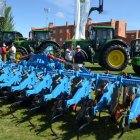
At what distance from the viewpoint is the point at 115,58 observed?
16.3 metres

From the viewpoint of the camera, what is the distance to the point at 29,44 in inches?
810

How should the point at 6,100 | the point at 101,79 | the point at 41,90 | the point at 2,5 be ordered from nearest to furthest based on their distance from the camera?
the point at 101,79 < the point at 41,90 < the point at 6,100 < the point at 2,5

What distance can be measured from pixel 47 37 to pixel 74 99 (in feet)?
48.4

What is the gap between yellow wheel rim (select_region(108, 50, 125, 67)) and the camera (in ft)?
53.2

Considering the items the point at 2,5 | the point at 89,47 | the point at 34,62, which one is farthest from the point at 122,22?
the point at 34,62

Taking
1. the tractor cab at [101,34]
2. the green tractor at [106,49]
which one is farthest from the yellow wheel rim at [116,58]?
the tractor cab at [101,34]

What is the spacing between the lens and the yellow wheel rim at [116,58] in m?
16.2

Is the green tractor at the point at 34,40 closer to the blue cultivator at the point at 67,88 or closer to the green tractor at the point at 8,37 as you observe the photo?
the green tractor at the point at 8,37

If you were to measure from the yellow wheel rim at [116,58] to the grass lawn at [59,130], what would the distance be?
9362mm

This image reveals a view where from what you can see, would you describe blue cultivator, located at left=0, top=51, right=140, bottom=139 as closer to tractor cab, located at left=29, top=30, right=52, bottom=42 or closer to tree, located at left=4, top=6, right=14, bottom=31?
tractor cab, located at left=29, top=30, right=52, bottom=42

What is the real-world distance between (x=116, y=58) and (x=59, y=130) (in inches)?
419

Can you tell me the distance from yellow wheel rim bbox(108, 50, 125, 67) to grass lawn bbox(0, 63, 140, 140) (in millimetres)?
9362

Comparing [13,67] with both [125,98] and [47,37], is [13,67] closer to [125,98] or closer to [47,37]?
[125,98]

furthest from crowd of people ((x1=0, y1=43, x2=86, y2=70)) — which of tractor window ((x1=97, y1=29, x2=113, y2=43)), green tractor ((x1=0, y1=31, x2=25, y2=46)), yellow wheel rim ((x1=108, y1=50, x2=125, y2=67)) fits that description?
green tractor ((x1=0, y1=31, x2=25, y2=46))
